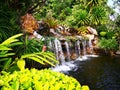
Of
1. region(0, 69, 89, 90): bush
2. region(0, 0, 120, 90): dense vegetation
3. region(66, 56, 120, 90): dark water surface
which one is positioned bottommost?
region(66, 56, 120, 90): dark water surface

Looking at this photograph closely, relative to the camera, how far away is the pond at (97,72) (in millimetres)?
10127

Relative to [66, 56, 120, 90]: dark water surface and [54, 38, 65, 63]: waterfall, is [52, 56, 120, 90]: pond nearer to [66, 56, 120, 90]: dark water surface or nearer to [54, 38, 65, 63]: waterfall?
[66, 56, 120, 90]: dark water surface

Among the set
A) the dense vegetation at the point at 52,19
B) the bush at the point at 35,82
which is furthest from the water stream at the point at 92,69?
the bush at the point at 35,82

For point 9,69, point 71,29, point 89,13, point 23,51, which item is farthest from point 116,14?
point 9,69

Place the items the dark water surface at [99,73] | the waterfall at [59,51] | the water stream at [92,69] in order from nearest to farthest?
the dark water surface at [99,73] < the water stream at [92,69] < the waterfall at [59,51]

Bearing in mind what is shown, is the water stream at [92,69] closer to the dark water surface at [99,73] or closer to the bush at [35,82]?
the dark water surface at [99,73]

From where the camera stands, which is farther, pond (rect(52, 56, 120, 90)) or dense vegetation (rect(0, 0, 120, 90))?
pond (rect(52, 56, 120, 90))

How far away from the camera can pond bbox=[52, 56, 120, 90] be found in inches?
399

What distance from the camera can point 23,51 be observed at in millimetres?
8758

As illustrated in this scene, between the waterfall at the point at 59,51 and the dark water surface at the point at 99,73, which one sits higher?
the waterfall at the point at 59,51

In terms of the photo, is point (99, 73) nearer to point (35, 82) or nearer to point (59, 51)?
point (59, 51)

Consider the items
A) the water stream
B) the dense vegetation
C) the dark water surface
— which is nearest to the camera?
the dense vegetation

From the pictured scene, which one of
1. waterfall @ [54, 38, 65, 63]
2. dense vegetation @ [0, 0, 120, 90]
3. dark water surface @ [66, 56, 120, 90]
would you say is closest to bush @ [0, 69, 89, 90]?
dense vegetation @ [0, 0, 120, 90]

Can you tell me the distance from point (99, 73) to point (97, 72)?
201mm
